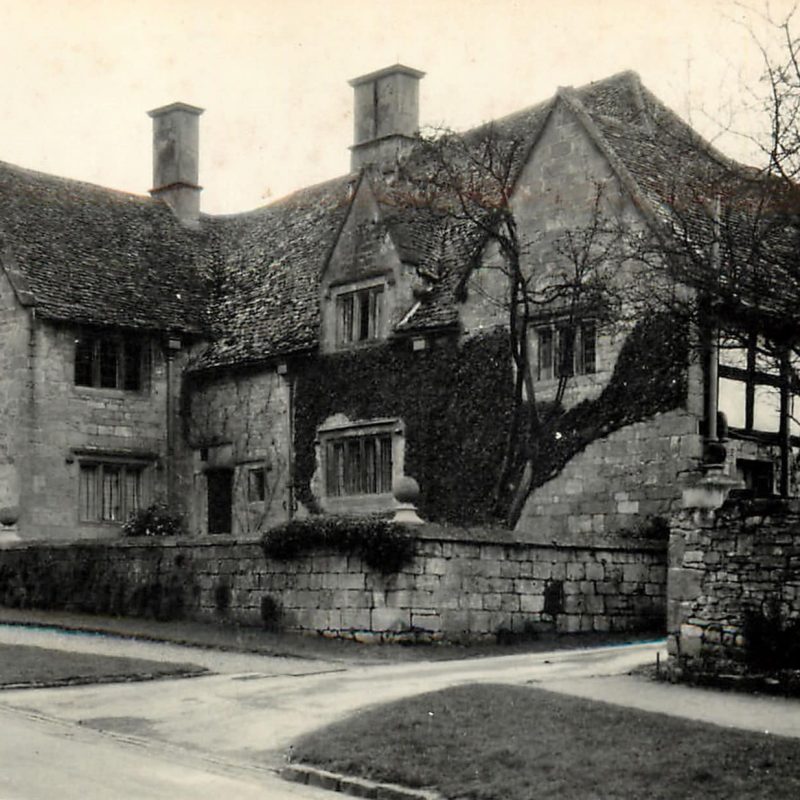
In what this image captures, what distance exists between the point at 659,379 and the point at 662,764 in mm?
14044

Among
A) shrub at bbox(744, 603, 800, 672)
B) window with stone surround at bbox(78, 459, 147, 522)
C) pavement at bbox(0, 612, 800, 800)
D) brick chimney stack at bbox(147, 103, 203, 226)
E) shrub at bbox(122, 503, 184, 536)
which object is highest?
brick chimney stack at bbox(147, 103, 203, 226)

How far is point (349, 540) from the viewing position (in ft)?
70.7

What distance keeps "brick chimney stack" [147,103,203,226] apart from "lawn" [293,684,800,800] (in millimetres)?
25771

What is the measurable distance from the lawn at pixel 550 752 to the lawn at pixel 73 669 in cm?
448

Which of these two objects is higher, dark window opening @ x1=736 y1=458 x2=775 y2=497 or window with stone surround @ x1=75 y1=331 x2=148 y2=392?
window with stone surround @ x1=75 y1=331 x2=148 y2=392

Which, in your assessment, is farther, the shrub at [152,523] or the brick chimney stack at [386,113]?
the brick chimney stack at [386,113]

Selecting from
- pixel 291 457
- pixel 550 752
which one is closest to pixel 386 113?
pixel 291 457

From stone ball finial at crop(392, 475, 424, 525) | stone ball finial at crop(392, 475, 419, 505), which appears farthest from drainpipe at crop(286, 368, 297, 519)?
stone ball finial at crop(392, 475, 419, 505)

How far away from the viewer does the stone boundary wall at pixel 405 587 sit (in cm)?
2117

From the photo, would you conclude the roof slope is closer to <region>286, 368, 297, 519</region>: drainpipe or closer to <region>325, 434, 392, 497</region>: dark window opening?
<region>286, 368, 297, 519</region>: drainpipe

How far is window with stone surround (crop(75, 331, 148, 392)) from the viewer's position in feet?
107

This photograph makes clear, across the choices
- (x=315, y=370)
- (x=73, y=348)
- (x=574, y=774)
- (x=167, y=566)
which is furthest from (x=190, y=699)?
(x=73, y=348)

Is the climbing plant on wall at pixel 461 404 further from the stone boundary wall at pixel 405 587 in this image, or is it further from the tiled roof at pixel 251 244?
the stone boundary wall at pixel 405 587

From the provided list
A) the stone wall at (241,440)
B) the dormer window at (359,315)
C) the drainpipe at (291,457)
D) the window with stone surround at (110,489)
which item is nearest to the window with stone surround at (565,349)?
the dormer window at (359,315)
